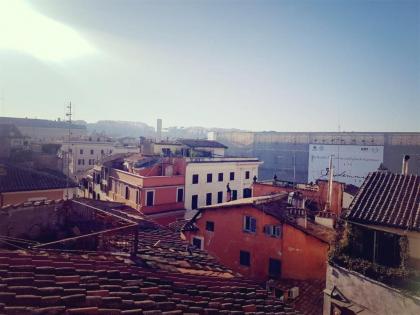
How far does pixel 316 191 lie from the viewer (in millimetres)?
23219

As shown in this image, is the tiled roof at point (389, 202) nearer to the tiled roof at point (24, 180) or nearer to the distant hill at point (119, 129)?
the tiled roof at point (24, 180)

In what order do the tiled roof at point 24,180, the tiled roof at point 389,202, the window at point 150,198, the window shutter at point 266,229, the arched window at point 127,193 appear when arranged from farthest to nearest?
the arched window at point 127,193 → the window at point 150,198 → the tiled roof at point 24,180 → the window shutter at point 266,229 → the tiled roof at point 389,202

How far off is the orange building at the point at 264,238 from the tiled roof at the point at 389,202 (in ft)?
11.0

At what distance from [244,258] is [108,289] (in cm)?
1477

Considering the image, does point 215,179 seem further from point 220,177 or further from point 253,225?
point 253,225

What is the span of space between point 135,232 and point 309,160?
5071 cm

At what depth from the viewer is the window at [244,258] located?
18578mm

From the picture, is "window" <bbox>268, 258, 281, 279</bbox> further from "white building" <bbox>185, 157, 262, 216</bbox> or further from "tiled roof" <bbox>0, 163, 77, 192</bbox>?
"tiled roof" <bbox>0, 163, 77, 192</bbox>

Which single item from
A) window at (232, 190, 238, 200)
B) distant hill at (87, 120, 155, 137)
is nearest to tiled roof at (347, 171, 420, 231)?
window at (232, 190, 238, 200)

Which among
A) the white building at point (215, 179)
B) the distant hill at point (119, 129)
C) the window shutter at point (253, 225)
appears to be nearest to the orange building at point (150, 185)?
the white building at point (215, 179)

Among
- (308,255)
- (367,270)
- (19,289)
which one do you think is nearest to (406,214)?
(367,270)

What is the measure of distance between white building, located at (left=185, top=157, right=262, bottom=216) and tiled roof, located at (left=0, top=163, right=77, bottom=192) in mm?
12000

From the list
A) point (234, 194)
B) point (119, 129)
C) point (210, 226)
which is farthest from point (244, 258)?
point (119, 129)

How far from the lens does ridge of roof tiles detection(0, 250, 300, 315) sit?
13.5ft
